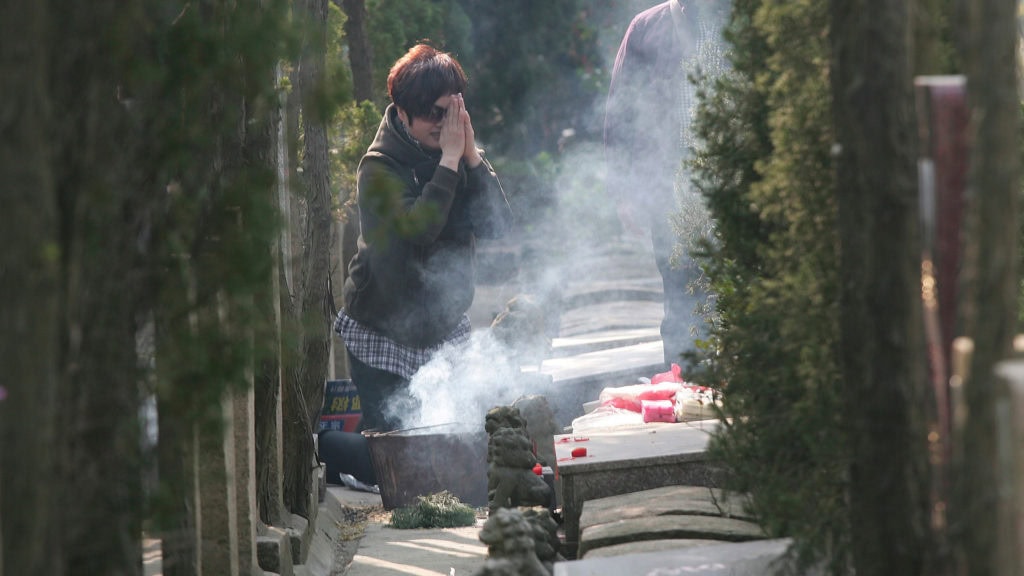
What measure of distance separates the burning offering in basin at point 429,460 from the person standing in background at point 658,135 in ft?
4.36

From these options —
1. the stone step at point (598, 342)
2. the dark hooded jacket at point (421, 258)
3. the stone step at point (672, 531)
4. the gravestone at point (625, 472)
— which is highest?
the dark hooded jacket at point (421, 258)

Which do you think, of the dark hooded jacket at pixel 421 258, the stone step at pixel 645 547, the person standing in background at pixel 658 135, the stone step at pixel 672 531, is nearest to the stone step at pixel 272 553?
the stone step at pixel 672 531

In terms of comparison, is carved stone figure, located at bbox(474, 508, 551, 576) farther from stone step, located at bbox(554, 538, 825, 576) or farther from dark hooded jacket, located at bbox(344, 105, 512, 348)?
dark hooded jacket, located at bbox(344, 105, 512, 348)

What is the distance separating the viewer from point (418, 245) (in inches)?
308

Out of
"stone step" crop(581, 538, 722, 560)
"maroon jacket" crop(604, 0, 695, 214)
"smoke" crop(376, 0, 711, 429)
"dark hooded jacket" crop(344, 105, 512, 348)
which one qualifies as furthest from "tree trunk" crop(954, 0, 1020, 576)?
"smoke" crop(376, 0, 711, 429)

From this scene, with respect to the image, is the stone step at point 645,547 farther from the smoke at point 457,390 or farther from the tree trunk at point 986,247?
the smoke at point 457,390

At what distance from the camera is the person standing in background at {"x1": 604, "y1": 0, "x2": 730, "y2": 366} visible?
752 centimetres

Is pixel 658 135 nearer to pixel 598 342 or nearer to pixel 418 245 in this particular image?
pixel 418 245

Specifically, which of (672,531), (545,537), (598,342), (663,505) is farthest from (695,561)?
(598,342)

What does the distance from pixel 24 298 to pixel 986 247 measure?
1.70 meters

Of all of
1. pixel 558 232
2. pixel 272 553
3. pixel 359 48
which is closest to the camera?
pixel 272 553

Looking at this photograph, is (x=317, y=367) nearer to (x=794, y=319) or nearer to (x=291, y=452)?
(x=291, y=452)

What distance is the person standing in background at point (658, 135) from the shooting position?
752 cm

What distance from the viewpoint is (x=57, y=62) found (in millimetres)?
2520
